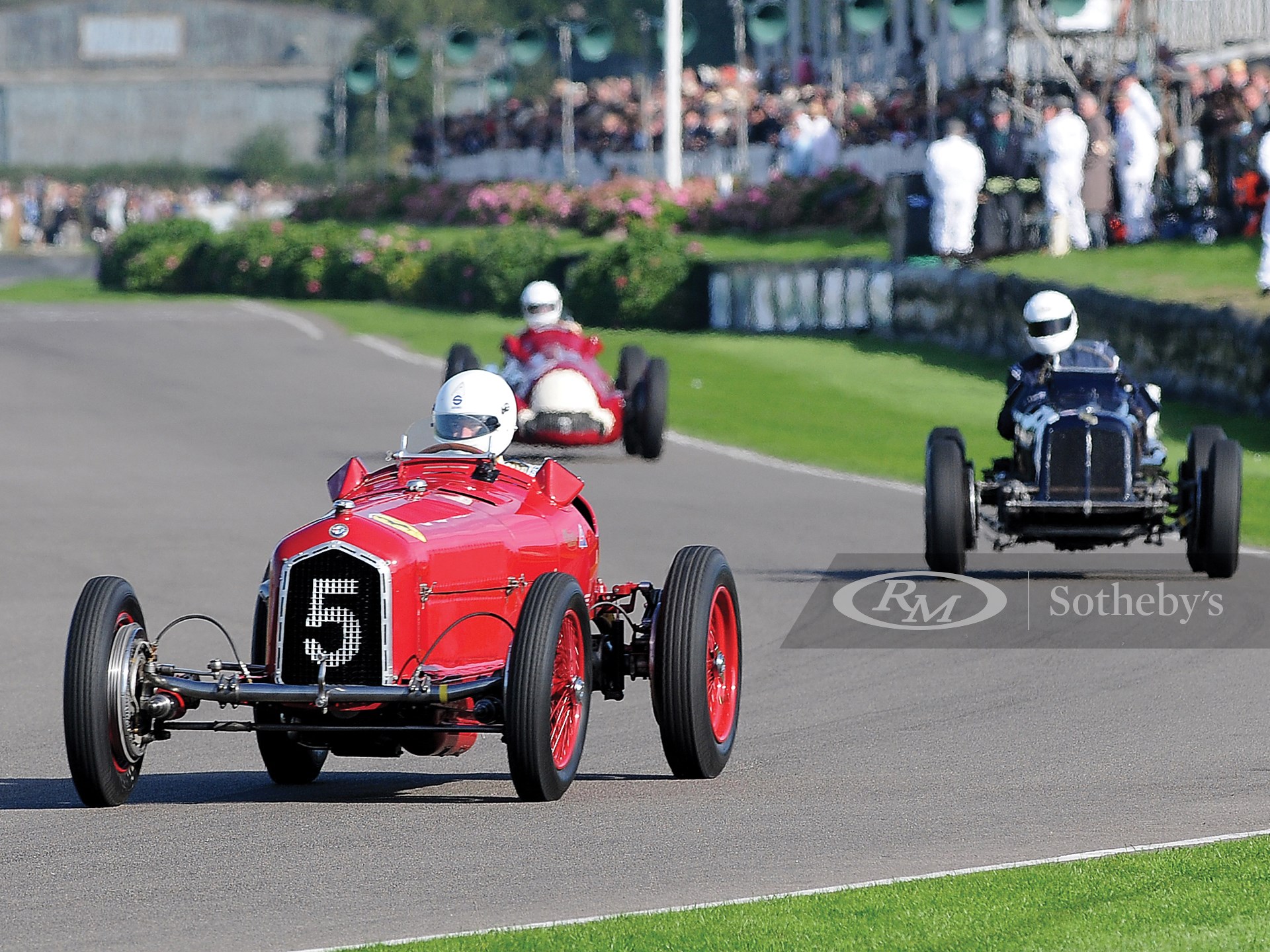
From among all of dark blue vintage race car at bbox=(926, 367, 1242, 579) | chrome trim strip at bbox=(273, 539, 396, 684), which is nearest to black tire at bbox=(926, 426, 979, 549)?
dark blue vintage race car at bbox=(926, 367, 1242, 579)

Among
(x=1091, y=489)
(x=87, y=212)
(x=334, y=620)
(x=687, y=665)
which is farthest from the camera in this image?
(x=87, y=212)

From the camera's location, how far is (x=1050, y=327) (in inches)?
516

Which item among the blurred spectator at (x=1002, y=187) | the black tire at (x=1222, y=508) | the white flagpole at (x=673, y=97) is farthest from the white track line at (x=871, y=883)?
the white flagpole at (x=673, y=97)

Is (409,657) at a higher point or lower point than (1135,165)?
lower

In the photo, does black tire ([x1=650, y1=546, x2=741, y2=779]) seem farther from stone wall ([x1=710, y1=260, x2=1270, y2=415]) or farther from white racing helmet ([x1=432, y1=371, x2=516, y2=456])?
stone wall ([x1=710, y1=260, x2=1270, y2=415])

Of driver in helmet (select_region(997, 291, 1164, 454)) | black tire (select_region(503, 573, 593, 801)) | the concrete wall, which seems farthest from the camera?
the concrete wall

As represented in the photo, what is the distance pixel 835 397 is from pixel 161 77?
8057 cm

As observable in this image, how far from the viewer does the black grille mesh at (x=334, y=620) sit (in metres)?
7.21

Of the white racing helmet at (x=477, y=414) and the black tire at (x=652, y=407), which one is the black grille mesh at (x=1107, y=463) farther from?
the black tire at (x=652, y=407)

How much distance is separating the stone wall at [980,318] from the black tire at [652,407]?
5.23 metres

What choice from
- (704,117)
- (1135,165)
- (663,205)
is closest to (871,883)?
(1135,165)

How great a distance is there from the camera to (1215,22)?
39812 mm

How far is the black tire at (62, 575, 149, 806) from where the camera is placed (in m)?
6.97

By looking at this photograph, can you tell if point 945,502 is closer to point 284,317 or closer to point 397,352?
point 397,352
